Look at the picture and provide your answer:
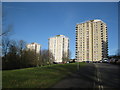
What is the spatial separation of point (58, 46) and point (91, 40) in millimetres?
44164

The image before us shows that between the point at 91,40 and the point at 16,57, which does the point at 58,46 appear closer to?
the point at 91,40

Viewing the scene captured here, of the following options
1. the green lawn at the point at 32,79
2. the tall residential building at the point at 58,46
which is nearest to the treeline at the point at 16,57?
the green lawn at the point at 32,79

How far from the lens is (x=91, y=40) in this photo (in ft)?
374

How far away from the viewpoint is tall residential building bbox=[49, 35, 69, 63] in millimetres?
144250

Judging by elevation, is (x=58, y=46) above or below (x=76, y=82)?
above

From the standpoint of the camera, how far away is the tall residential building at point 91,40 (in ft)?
349

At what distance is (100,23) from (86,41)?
19286mm

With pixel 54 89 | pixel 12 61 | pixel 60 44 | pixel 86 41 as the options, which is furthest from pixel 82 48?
pixel 54 89

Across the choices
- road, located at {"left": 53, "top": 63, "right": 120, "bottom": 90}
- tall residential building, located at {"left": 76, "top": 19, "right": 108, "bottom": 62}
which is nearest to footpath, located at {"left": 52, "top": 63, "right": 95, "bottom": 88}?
road, located at {"left": 53, "top": 63, "right": 120, "bottom": 90}

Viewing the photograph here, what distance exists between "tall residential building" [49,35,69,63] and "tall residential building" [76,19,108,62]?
31334 millimetres

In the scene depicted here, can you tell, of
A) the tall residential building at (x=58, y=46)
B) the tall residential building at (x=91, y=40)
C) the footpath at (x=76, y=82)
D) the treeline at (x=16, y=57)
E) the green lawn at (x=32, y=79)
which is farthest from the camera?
the tall residential building at (x=58, y=46)

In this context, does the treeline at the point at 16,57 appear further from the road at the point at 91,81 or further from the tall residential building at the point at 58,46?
the tall residential building at the point at 58,46

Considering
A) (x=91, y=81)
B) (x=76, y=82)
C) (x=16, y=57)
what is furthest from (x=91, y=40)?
(x=76, y=82)

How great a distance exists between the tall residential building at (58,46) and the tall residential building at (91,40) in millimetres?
31334
